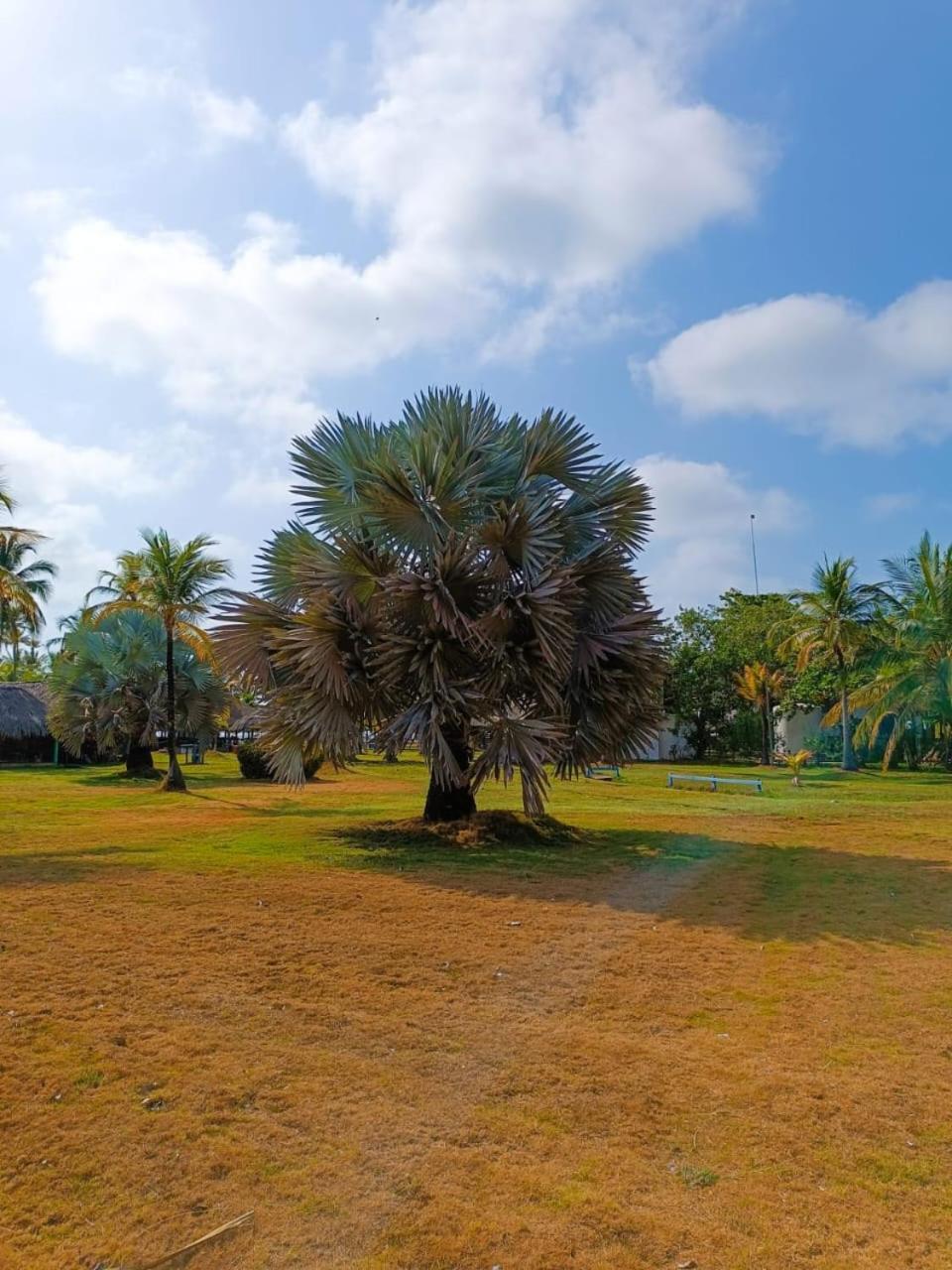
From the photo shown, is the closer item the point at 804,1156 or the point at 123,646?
the point at 804,1156

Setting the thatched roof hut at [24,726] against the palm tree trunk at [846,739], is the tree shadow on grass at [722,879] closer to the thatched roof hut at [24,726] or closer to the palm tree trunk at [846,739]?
the palm tree trunk at [846,739]

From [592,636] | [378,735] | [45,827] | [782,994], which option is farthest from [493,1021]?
[45,827]

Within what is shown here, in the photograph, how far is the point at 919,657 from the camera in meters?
27.2

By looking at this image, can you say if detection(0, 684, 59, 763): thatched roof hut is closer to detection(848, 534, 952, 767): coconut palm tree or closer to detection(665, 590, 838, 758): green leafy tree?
detection(665, 590, 838, 758): green leafy tree

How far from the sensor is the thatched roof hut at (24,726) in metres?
34.4

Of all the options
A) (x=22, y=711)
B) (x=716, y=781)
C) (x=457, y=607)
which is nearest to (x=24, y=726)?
(x=22, y=711)

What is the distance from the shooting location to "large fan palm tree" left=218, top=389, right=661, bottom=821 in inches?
441

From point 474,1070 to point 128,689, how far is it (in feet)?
84.3

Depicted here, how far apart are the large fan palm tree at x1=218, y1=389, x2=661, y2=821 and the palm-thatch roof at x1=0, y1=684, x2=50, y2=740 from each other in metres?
25.6

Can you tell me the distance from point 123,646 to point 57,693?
2839mm

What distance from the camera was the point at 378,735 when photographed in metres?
11.5

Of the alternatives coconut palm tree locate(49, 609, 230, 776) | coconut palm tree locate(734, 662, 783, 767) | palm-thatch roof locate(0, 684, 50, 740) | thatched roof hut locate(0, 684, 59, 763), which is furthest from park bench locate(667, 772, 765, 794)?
thatched roof hut locate(0, 684, 59, 763)

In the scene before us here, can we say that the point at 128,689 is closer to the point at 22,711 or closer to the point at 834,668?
the point at 22,711

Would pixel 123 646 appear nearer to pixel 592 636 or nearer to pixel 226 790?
pixel 226 790
